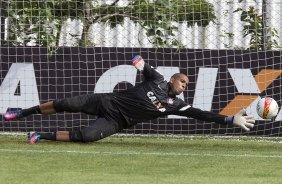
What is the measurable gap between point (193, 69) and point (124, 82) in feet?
4.28

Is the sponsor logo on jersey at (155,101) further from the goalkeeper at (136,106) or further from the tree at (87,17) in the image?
the tree at (87,17)

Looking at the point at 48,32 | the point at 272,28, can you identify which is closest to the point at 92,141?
the point at 48,32

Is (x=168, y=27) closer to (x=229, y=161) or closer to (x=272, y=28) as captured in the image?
(x=272, y=28)

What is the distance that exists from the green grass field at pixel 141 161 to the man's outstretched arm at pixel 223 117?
44cm

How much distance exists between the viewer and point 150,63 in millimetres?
16578

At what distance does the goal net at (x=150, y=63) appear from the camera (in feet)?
54.1

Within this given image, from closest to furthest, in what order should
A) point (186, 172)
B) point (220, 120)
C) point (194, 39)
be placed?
1. point (186, 172)
2. point (220, 120)
3. point (194, 39)

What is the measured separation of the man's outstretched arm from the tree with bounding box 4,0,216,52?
337 cm

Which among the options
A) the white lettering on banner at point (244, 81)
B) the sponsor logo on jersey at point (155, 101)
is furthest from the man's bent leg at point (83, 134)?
the white lettering on banner at point (244, 81)

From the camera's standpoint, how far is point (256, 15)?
17.2 metres

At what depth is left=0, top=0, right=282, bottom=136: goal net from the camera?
54.1 feet

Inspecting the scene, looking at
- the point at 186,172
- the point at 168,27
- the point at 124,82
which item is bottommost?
the point at 186,172

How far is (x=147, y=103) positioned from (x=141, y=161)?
2.26m

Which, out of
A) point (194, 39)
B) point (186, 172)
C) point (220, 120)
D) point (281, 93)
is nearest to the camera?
point (186, 172)
